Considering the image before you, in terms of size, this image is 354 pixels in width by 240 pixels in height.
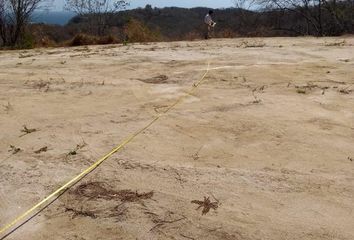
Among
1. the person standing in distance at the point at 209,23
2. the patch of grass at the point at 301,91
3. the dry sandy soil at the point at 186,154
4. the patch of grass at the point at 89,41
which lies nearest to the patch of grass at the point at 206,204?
the dry sandy soil at the point at 186,154

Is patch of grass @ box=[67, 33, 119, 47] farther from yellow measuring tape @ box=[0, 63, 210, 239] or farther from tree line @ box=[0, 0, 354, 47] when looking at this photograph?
yellow measuring tape @ box=[0, 63, 210, 239]

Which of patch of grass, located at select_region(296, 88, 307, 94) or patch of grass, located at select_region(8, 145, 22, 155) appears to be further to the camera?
patch of grass, located at select_region(296, 88, 307, 94)

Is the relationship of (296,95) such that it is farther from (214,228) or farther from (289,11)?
(289,11)

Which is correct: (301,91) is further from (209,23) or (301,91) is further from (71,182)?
(209,23)

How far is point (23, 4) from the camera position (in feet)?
52.3

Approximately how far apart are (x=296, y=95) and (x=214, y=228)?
10.4 feet

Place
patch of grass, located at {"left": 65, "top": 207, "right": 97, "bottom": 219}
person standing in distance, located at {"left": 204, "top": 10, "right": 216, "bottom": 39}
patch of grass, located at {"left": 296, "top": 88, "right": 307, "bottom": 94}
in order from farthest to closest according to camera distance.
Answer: person standing in distance, located at {"left": 204, "top": 10, "right": 216, "bottom": 39} → patch of grass, located at {"left": 296, "top": 88, "right": 307, "bottom": 94} → patch of grass, located at {"left": 65, "top": 207, "right": 97, "bottom": 219}

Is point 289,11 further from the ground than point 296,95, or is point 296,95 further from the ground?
point 289,11

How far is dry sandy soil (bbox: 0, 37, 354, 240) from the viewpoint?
2.95 m

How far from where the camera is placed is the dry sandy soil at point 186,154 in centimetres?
295

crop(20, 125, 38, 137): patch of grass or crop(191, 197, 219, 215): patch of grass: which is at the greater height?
crop(20, 125, 38, 137): patch of grass

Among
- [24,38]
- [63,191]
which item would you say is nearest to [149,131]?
[63,191]

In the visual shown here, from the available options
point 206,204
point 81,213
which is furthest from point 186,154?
point 81,213

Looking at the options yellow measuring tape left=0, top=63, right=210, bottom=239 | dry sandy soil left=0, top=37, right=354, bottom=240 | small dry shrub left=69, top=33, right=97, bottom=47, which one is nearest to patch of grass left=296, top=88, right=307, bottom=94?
dry sandy soil left=0, top=37, right=354, bottom=240
